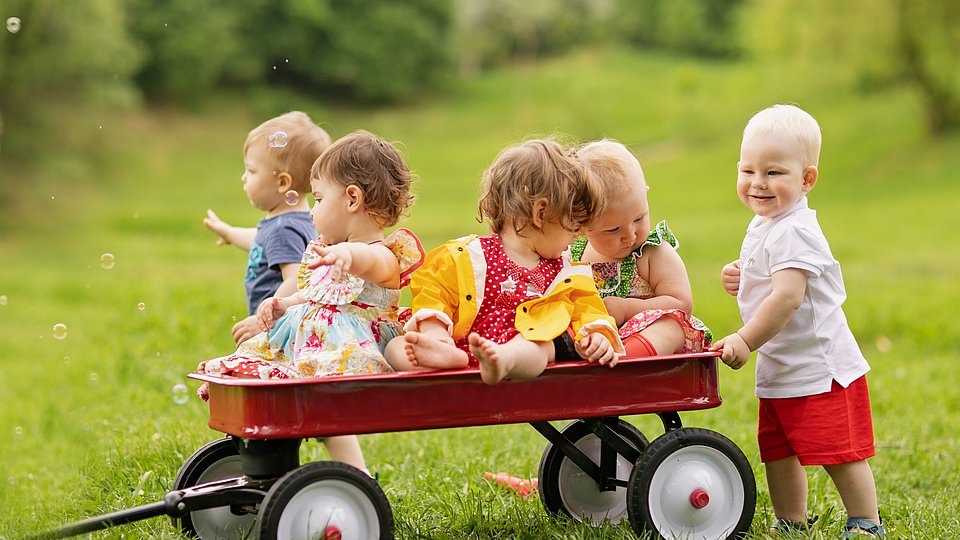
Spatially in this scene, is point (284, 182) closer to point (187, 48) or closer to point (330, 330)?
point (330, 330)

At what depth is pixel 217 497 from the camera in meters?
3.35

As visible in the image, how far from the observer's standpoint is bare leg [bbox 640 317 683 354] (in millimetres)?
3771

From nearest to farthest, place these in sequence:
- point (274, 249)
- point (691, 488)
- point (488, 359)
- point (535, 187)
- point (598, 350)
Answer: point (488, 359)
point (598, 350)
point (535, 187)
point (691, 488)
point (274, 249)

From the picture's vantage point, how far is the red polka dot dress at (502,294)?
3580 millimetres

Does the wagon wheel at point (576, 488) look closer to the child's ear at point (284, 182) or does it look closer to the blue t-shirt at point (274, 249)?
the blue t-shirt at point (274, 249)

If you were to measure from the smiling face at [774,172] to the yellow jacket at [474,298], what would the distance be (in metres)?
0.70

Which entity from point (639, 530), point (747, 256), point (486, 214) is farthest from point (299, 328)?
point (747, 256)

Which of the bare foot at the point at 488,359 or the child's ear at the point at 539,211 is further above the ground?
the child's ear at the point at 539,211

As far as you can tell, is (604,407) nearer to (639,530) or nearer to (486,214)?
(639,530)

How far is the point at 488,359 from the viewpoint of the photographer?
3.23 metres

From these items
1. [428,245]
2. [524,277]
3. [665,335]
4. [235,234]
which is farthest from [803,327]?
[428,245]

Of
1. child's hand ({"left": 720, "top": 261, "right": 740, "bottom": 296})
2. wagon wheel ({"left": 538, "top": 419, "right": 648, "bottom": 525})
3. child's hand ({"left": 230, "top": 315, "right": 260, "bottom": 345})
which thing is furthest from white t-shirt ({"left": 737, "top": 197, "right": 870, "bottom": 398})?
child's hand ({"left": 230, "top": 315, "right": 260, "bottom": 345})

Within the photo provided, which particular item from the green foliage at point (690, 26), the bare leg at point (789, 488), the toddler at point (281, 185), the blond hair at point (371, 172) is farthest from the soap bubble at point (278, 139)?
the green foliage at point (690, 26)

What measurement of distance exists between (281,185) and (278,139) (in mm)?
210
